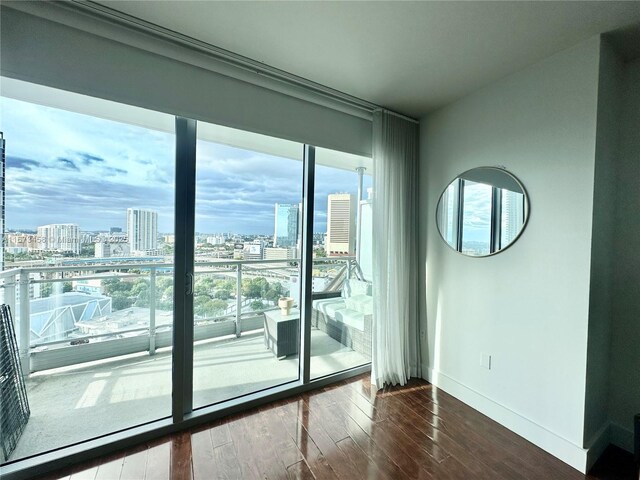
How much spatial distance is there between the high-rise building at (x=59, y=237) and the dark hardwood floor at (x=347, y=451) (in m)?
1.34

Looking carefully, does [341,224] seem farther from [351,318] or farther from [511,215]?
[511,215]

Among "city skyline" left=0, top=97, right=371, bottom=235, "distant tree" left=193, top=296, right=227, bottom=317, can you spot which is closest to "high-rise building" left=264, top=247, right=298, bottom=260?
"city skyline" left=0, top=97, right=371, bottom=235

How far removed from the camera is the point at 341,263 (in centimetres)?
276

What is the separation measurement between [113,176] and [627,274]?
3586 mm

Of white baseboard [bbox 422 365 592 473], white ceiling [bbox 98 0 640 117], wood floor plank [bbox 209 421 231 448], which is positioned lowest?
wood floor plank [bbox 209 421 231 448]

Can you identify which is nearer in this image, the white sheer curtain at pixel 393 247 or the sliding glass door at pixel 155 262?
the sliding glass door at pixel 155 262

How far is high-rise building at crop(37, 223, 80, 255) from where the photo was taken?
1.77 meters

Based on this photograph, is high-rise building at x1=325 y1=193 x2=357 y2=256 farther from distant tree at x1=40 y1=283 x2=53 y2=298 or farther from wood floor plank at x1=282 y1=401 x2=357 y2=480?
distant tree at x1=40 y1=283 x2=53 y2=298

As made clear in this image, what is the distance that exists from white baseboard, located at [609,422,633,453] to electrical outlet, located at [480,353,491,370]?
767mm

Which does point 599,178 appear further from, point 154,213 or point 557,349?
point 154,213

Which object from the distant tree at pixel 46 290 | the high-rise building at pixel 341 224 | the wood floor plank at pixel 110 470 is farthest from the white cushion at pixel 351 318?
the distant tree at pixel 46 290

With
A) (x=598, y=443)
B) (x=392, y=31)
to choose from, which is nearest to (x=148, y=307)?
(x=392, y=31)

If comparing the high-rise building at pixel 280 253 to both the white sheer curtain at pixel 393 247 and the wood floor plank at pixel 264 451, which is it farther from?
the wood floor plank at pixel 264 451

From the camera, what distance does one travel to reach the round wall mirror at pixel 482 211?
2004mm
